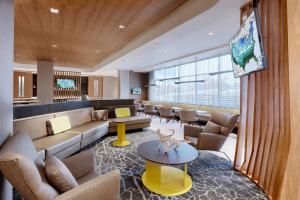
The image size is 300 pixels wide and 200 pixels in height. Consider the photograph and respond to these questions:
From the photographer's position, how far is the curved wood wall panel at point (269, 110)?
6.84 ft

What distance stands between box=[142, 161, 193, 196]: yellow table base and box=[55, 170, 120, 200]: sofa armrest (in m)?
→ 0.96

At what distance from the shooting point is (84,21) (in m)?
3.71

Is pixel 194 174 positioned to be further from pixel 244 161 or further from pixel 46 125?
pixel 46 125

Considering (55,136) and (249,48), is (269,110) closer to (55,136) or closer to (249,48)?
(249,48)

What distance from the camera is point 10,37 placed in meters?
1.86

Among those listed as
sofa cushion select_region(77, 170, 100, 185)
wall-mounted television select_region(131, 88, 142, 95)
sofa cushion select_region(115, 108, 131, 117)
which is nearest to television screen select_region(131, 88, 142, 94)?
wall-mounted television select_region(131, 88, 142, 95)

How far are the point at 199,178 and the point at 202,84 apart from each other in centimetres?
555

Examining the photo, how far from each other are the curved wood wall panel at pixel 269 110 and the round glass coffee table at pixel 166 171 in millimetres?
999

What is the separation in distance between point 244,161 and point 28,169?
10.2 ft

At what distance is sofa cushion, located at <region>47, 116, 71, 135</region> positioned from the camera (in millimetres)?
3492

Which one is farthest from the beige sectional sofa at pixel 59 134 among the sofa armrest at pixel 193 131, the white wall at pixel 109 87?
the white wall at pixel 109 87

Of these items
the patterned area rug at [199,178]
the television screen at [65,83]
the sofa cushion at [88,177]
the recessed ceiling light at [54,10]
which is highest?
the recessed ceiling light at [54,10]

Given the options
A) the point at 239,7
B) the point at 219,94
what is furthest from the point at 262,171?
the point at 219,94

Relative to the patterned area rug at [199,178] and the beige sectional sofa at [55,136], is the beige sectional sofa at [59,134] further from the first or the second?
the patterned area rug at [199,178]
